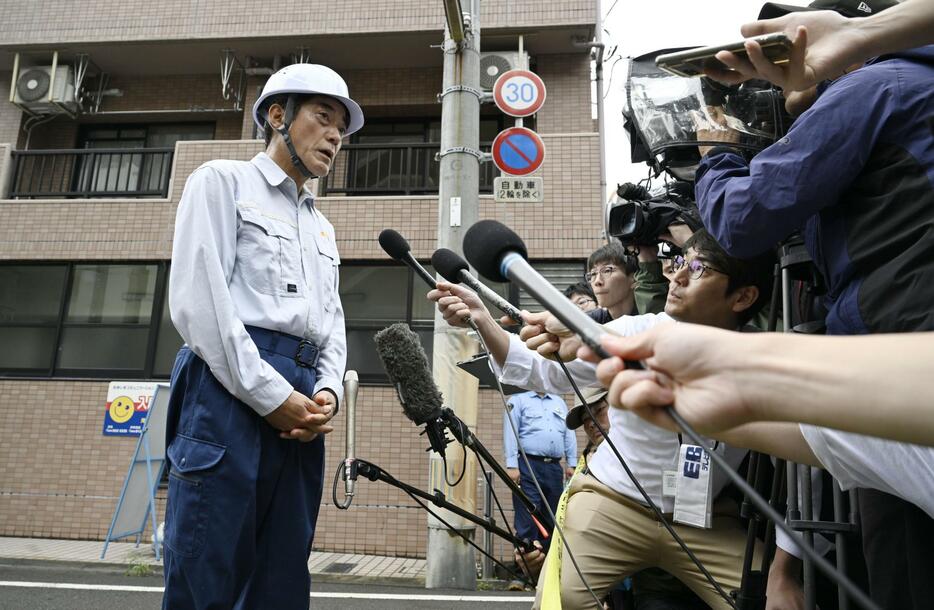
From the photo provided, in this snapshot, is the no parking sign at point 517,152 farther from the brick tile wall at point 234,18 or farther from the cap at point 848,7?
the brick tile wall at point 234,18

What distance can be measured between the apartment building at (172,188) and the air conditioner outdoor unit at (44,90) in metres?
0.02

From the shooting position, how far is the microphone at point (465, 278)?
5.97 feet

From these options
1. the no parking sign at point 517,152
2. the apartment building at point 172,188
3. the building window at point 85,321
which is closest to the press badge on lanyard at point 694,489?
the no parking sign at point 517,152

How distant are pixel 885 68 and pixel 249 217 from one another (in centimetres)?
184

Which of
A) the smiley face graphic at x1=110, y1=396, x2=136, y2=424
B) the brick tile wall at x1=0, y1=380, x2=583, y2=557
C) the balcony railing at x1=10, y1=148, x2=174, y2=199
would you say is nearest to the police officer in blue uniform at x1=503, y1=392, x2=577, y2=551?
the brick tile wall at x1=0, y1=380, x2=583, y2=557

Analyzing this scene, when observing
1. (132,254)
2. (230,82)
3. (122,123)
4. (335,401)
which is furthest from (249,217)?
(122,123)

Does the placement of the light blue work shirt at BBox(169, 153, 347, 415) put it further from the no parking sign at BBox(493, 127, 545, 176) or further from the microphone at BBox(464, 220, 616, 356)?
the no parking sign at BBox(493, 127, 545, 176)

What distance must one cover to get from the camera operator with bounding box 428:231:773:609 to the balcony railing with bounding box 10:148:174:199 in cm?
903

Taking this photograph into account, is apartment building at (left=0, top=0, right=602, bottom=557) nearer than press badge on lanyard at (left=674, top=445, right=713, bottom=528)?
No

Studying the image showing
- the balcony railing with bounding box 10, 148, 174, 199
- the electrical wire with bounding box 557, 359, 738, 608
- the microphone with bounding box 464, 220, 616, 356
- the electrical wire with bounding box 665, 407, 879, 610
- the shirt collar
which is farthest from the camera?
the balcony railing with bounding box 10, 148, 174, 199

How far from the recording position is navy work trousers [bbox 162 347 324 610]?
1802 millimetres

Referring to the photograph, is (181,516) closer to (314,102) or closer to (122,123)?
(314,102)

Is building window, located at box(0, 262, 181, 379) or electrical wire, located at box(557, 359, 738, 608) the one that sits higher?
building window, located at box(0, 262, 181, 379)

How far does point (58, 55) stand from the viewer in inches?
383
